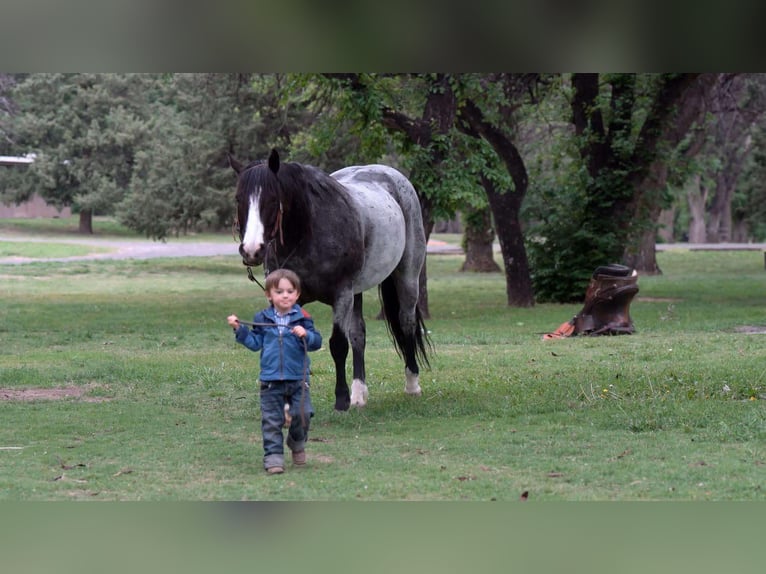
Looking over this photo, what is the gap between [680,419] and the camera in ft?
28.2

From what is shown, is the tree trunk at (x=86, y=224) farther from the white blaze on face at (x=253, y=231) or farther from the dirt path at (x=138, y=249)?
the white blaze on face at (x=253, y=231)

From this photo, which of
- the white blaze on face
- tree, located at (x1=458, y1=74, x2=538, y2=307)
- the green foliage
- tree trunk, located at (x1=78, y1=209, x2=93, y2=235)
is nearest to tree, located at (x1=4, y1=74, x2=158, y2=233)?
the green foliage

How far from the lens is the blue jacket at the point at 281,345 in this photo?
23.0 ft

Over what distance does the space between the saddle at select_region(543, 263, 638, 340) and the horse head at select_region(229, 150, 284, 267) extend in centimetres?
805

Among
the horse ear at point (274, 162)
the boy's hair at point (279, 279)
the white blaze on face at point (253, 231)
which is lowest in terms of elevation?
the boy's hair at point (279, 279)

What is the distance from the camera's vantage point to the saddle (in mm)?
15148

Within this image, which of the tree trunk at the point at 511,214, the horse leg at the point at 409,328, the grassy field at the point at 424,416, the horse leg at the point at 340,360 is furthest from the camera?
the tree trunk at the point at 511,214

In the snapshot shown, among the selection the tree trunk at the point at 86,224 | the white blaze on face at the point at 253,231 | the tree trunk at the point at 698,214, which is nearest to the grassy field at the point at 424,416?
the white blaze on face at the point at 253,231

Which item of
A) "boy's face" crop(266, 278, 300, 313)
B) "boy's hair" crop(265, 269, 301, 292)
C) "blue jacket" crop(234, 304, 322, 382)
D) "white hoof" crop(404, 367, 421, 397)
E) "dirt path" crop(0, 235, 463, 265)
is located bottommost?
"dirt path" crop(0, 235, 463, 265)

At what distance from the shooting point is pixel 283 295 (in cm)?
699

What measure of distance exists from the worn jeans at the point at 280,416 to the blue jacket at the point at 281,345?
8 centimetres

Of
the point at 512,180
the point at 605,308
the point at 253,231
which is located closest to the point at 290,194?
the point at 253,231

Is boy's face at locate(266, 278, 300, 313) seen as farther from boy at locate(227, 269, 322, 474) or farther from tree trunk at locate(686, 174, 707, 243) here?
tree trunk at locate(686, 174, 707, 243)
